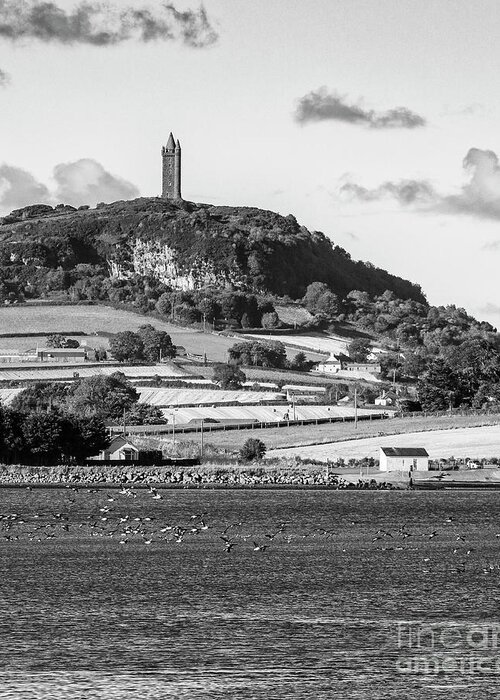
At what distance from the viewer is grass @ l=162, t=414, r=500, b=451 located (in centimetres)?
12419

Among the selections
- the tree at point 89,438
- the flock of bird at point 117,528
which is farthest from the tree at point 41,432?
the flock of bird at point 117,528

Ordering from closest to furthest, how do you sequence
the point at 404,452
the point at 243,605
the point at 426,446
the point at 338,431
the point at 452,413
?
the point at 243,605
the point at 404,452
the point at 426,446
the point at 338,431
the point at 452,413

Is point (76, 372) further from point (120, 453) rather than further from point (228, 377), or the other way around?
point (120, 453)

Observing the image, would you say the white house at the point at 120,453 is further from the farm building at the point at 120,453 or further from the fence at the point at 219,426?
the fence at the point at 219,426

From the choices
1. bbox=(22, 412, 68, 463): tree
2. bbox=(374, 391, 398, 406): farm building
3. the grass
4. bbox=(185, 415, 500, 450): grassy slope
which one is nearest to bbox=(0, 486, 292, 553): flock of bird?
bbox=(22, 412, 68, 463): tree

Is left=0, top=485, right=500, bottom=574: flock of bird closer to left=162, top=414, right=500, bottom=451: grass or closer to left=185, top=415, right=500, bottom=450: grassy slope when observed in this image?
left=162, top=414, right=500, bottom=451: grass

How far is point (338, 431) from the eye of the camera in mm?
129625

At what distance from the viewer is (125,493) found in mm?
88312

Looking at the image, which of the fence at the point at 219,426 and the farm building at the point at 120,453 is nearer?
the farm building at the point at 120,453

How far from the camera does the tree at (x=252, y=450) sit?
376 feet

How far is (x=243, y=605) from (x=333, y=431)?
84.5m

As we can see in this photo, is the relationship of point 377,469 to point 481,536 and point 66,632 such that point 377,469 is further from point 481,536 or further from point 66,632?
point 66,632

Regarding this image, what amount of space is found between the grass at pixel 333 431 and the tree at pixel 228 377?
36.6 meters

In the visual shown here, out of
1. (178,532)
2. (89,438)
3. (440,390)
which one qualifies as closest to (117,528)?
(178,532)
